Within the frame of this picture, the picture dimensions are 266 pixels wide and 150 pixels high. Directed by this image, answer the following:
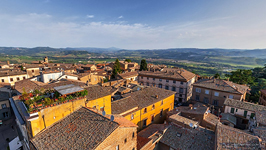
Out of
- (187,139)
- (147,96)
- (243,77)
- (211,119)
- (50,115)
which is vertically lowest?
(211,119)

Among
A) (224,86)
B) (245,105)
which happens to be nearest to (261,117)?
(245,105)

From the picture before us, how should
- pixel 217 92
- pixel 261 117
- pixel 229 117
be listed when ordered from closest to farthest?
pixel 261 117 < pixel 229 117 < pixel 217 92

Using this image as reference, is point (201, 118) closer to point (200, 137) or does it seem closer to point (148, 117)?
point (200, 137)

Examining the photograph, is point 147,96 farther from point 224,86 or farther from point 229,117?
point 224,86

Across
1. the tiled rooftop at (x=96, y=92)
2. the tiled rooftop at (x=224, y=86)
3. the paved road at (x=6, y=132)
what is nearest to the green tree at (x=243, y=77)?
the tiled rooftop at (x=224, y=86)

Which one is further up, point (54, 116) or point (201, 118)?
point (54, 116)

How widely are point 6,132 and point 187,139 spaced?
39.1 m

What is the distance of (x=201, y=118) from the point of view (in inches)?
969

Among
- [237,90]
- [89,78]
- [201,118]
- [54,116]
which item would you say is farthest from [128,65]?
[54,116]

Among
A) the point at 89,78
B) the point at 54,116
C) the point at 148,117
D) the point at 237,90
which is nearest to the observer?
the point at 54,116

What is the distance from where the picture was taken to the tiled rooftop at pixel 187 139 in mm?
17623

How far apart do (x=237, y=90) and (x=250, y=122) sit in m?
11.5

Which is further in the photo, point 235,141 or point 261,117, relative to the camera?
point 261,117

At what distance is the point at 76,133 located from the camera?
41.8ft
